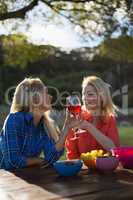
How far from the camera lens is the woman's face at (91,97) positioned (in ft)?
7.67

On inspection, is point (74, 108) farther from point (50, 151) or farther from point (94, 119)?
point (94, 119)

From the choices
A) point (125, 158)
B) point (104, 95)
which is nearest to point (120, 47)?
point (104, 95)

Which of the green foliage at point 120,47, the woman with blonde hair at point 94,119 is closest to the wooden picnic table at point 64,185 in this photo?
the woman with blonde hair at point 94,119

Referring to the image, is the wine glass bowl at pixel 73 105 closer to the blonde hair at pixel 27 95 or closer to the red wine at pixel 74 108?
the red wine at pixel 74 108

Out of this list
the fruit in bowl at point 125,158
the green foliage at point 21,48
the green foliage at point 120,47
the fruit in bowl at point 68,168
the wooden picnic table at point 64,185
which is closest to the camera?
the wooden picnic table at point 64,185

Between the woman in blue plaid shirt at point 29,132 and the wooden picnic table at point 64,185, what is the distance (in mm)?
150

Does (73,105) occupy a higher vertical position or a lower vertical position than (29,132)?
higher

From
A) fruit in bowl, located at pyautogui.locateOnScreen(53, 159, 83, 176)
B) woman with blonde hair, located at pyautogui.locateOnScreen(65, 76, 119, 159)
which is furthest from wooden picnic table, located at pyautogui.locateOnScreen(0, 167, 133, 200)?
woman with blonde hair, located at pyautogui.locateOnScreen(65, 76, 119, 159)

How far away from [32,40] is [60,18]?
540 millimetres

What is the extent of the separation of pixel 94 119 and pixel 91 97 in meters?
0.12

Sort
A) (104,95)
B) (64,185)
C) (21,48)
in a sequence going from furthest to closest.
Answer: (21,48)
(104,95)
(64,185)

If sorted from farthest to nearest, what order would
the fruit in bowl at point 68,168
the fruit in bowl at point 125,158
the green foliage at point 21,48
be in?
the green foliage at point 21,48 → the fruit in bowl at point 125,158 → the fruit in bowl at point 68,168

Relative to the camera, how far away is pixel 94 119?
236cm

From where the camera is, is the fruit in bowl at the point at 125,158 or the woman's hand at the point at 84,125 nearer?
the fruit in bowl at the point at 125,158
